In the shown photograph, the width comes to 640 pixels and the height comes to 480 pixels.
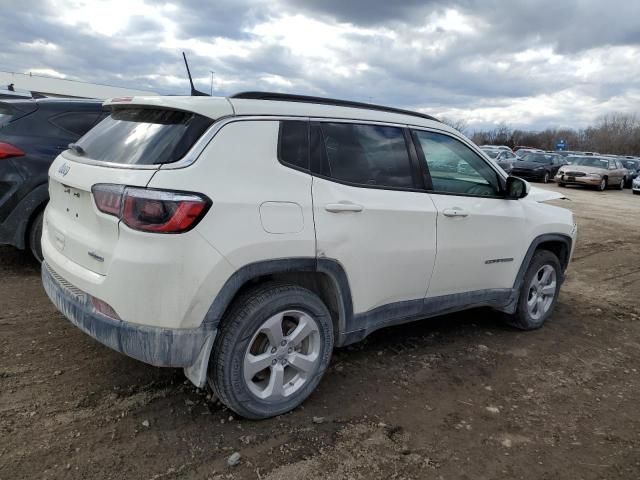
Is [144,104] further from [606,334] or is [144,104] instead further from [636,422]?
[606,334]

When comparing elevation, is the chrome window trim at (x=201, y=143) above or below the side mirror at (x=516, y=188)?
above

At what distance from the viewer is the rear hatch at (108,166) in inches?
106

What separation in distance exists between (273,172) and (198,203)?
52 centimetres

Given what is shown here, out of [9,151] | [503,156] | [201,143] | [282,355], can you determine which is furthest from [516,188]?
[503,156]

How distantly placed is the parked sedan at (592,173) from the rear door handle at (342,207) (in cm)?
2488

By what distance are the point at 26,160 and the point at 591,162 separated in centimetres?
2739

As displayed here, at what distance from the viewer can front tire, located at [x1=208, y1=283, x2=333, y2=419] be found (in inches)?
112

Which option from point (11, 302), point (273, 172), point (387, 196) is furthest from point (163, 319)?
point (11, 302)

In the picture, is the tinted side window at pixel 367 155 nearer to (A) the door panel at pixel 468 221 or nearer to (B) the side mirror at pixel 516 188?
(A) the door panel at pixel 468 221

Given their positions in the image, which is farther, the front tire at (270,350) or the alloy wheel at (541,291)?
the alloy wheel at (541,291)

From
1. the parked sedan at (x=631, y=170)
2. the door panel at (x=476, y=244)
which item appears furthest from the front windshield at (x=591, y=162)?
the door panel at (x=476, y=244)

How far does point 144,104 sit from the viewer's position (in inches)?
120

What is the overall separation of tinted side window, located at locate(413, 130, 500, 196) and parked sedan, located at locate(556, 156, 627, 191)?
2332 cm

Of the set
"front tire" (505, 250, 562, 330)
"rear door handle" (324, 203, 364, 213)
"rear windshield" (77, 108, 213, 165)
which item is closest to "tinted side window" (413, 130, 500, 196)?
"rear door handle" (324, 203, 364, 213)
